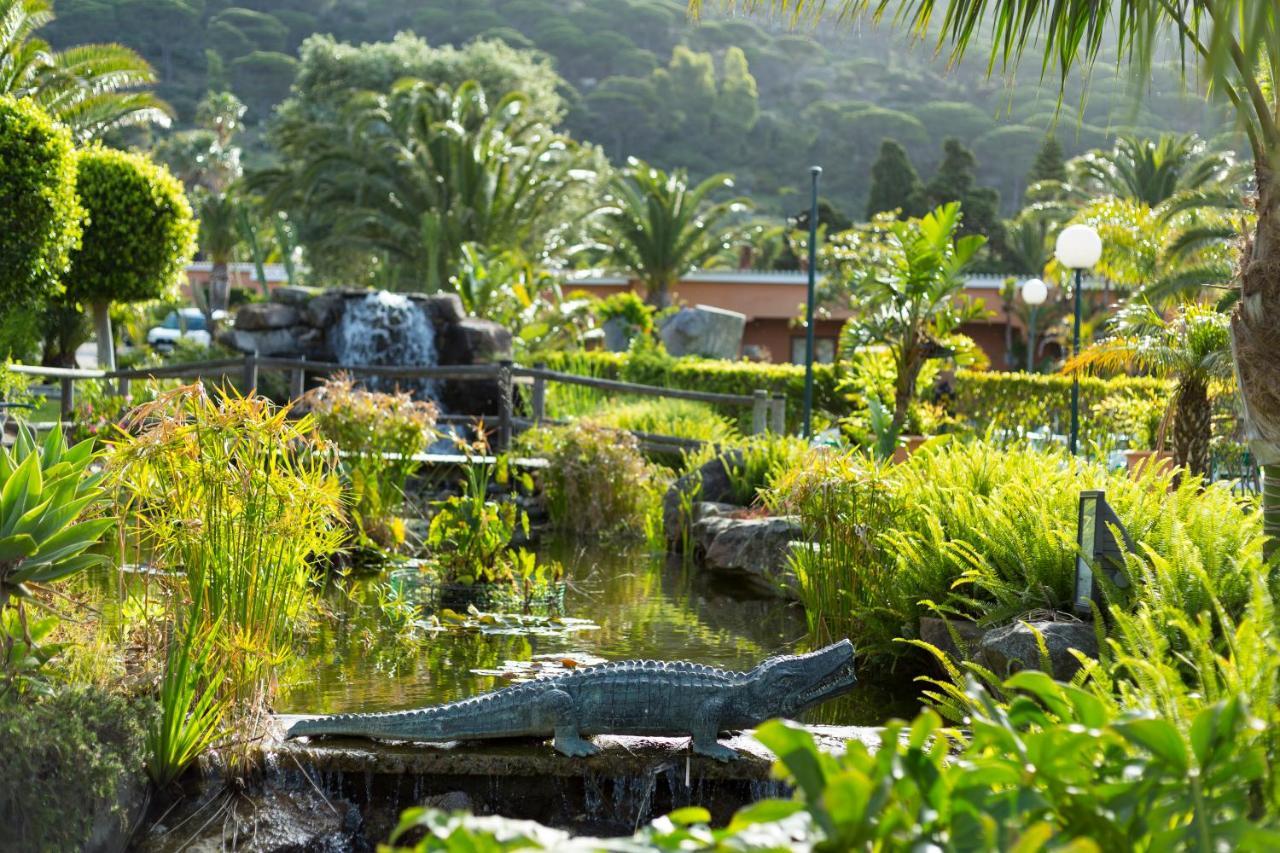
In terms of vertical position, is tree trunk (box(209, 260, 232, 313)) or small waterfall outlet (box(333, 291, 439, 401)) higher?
tree trunk (box(209, 260, 232, 313))

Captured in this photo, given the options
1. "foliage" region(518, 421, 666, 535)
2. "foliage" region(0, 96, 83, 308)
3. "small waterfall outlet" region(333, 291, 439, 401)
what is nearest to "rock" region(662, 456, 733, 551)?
"foliage" region(518, 421, 666, 535)

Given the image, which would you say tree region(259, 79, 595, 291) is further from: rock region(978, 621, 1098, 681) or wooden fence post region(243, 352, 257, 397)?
rock region(978, 621, 1098, 681)

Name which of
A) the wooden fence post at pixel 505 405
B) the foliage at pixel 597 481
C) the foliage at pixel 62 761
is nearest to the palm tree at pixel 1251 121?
the foliage at pixel 62 761

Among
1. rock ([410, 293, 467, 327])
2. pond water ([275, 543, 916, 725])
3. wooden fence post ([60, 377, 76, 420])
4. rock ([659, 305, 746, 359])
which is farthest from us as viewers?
rock ([659, 305, 746, 359])

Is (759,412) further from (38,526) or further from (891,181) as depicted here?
(891,181)

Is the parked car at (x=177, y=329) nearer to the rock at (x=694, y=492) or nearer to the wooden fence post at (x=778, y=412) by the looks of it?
the wooden fence post at (x=778, y=412)

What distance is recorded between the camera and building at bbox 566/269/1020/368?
119 ft

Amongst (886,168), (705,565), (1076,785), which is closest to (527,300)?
(705,565)

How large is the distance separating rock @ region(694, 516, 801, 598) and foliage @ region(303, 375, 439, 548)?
2.44 meters

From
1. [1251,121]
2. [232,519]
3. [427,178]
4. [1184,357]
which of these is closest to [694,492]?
[1184,357]

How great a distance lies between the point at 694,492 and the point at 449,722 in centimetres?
645

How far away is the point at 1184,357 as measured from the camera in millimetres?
10766

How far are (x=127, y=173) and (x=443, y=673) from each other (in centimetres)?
1386

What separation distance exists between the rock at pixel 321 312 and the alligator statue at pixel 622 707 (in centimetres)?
1549
